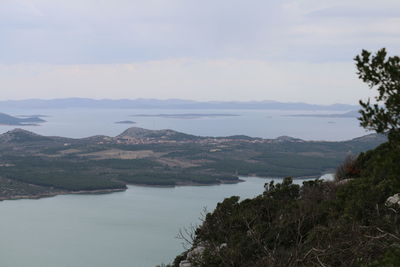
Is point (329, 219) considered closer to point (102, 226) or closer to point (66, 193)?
point (102, 226)

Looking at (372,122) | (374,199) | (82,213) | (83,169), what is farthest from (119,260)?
(83,169)

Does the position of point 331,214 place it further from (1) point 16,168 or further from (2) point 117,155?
(2) point 117,155

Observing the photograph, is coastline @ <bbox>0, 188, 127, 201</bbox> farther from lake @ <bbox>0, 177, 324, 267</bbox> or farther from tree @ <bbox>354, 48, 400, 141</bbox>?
tree @ <bbox>354, 48, 400, 141</bbox>

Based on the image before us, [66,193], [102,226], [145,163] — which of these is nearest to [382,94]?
[102,226]

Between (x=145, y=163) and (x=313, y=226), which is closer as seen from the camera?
(x=313, y=226)

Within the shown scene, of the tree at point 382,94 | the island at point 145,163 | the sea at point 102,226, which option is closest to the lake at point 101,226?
the sea at point 102,226

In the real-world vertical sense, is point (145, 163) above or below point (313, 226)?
below

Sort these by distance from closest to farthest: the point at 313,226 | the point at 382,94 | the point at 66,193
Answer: the point at 382,94 → the point at 313,226 → the point at 66,193

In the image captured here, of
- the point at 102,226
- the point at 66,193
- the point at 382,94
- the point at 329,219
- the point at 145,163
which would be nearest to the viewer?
the point at 382,94
